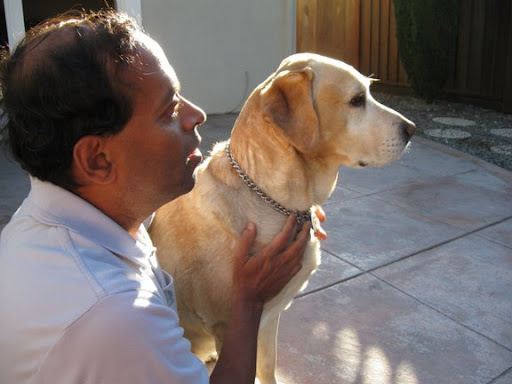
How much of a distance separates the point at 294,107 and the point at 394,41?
9.40 meters

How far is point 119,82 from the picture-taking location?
1.17 metres

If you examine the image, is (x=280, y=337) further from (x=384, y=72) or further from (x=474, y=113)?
(x=384, y=72)

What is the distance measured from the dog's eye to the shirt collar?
3.92 feet

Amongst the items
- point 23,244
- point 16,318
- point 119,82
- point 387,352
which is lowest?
point 387,352

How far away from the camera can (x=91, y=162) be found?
121cm

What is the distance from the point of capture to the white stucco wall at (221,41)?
25.2 feet

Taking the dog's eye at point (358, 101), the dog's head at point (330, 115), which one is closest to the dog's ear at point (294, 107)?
the dog's head at point (330, 115)

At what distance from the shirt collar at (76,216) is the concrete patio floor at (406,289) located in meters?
1.60

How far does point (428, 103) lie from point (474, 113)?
988 millimetres

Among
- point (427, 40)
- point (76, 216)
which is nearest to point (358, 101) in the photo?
point (76, 216)

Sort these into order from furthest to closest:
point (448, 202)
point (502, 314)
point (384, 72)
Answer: point (384, 72), point (448, 202), point (502, 314)

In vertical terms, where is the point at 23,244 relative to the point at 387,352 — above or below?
above

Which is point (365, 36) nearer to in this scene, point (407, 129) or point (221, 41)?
point (221, 41)

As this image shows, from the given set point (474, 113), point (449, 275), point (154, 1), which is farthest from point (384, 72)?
point (449, 275)
